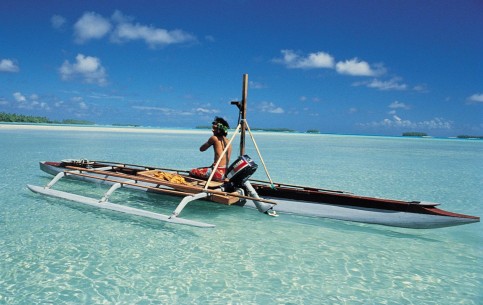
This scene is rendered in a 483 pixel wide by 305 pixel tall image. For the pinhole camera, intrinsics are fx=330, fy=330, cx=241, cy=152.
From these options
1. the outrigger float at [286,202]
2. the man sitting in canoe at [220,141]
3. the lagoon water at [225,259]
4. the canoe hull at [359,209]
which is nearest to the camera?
the lagoon water at [225,259]

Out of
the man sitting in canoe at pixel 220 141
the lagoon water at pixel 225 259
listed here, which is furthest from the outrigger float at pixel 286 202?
the man sitting in canoe at pixel 220 141

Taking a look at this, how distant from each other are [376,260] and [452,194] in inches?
344

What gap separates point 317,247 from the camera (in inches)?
250

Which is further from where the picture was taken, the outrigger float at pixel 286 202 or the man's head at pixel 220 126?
the man's head at pixel 220 126

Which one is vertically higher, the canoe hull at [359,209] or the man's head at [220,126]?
the man's head at [220,126]

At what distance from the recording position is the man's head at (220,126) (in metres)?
8.59

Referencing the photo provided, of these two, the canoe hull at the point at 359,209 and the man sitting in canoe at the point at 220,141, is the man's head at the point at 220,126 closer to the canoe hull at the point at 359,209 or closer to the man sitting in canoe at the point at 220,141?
the man sitting in canoe at the point at 220,141

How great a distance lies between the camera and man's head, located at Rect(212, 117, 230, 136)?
8594 mm

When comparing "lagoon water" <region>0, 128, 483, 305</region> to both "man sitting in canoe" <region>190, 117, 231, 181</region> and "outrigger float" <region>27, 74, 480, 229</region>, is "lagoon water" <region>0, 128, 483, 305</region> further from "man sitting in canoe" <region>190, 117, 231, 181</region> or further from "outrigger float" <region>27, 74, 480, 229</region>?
"man sitting in canoe" <region>190, 117, 231, 181</region>

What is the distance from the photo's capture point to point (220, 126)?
8586 millimetres

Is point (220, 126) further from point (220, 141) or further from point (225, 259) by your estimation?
point (225, 259)

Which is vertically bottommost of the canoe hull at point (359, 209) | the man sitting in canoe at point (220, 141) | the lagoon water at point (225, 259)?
the lagoon water at point (225, 259)

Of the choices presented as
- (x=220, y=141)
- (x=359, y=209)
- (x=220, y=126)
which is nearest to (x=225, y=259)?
(x=359, y=209)

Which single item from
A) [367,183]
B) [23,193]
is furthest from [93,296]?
[367,183]
